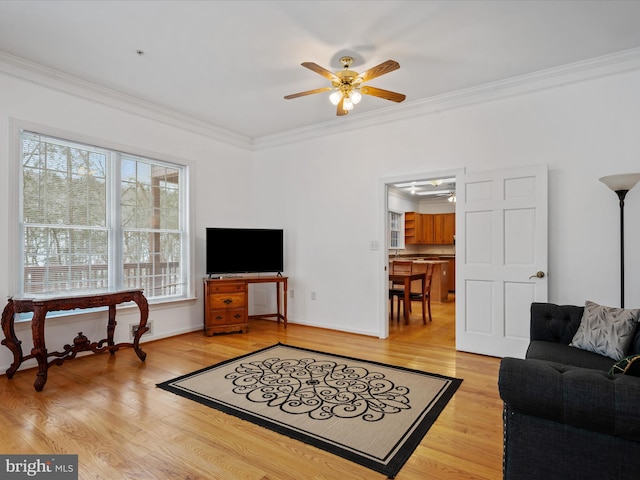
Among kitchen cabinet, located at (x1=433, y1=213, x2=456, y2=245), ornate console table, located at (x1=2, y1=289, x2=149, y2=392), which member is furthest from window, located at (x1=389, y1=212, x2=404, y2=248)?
ornate console table, located at (x1=2, y1=289, x2=149, y2=392)

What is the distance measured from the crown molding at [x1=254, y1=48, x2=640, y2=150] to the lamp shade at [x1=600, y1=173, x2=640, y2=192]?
1131mm

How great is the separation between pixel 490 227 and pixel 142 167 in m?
4.22

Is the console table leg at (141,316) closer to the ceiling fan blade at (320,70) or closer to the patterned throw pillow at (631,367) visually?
the ceiling fan blade at (320,70)

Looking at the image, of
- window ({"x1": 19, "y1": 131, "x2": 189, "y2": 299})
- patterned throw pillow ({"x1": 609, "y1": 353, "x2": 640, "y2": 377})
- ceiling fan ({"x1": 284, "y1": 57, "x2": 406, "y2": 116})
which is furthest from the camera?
window ({"x1": 19, "y1": 131, "x2": 189, "y2": 299})

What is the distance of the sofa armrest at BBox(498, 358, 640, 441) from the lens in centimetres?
126

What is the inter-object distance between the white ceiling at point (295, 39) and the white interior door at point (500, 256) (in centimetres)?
115

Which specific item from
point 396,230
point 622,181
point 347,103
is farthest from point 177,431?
point 396,230

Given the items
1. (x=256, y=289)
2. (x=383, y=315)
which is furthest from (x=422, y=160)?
(x=256, y=289)

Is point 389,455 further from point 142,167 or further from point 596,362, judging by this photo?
point 142,167

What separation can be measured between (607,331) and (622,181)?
138 cm

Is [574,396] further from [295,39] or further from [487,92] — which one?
[487,92]

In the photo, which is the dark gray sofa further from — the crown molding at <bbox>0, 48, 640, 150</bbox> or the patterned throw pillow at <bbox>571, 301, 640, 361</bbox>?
the crown molding at <bbox>0, 48, 640, 150</bbox>

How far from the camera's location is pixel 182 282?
5.02 m

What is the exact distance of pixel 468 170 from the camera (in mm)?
4172
